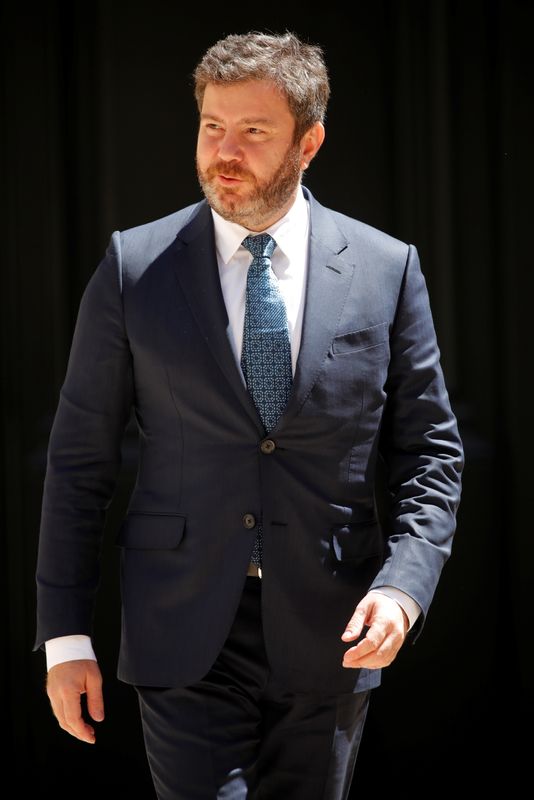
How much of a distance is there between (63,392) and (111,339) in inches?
6.3

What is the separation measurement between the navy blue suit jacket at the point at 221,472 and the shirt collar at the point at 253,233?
1.4 inches

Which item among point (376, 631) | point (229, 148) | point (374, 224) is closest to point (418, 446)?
point (376, 631)

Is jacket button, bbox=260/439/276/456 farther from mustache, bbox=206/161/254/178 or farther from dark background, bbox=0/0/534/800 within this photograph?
dark background, bbox=0/0/534/800

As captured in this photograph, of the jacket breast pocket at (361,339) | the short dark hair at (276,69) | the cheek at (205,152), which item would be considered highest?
the short dark hair at (276,69)

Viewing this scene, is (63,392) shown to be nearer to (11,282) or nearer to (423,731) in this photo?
(11,282)

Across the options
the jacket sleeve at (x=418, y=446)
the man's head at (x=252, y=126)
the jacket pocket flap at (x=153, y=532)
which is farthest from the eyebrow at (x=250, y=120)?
the jacket pocket flap at (x=153, y=532)

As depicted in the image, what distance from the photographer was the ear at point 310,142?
3.02 meters

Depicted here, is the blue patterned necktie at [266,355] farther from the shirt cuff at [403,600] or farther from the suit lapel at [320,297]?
the shirt cuff at [403,600]

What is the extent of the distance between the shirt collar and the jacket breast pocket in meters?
0.23

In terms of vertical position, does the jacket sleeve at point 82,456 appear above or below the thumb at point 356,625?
above

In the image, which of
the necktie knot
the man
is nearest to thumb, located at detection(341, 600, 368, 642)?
the man

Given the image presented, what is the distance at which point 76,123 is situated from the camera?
3.90 m

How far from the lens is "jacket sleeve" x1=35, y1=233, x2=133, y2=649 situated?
2855 mm

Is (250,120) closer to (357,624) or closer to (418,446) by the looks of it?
(418,446)
